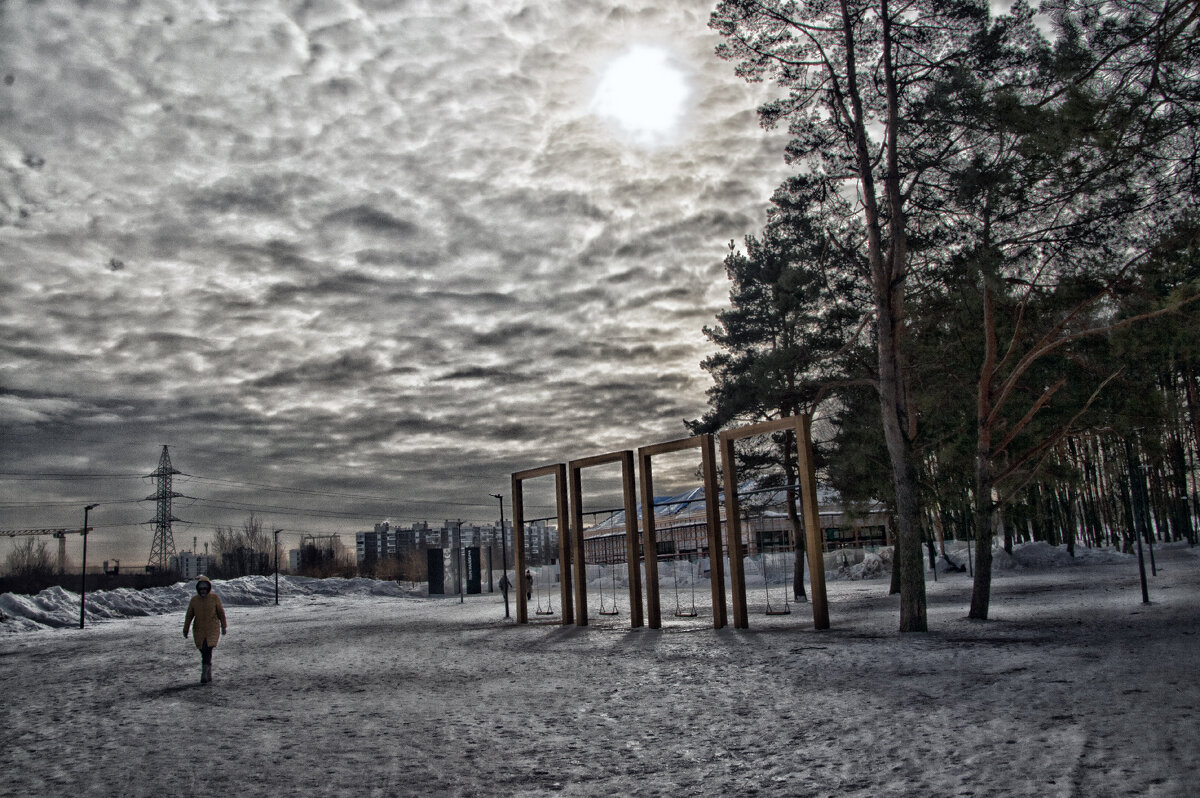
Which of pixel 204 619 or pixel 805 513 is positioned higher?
pixel 805 513

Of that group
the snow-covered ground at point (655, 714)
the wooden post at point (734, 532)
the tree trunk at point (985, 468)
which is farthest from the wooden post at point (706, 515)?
the tree trunk at point (985, 468)

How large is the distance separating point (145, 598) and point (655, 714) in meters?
43.5

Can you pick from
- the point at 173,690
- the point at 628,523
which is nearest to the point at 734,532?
the point at 628,523

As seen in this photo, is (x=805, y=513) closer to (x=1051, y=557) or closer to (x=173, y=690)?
(x=173, y=690)

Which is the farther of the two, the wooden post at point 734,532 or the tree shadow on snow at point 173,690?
the wooden post at point 734,532

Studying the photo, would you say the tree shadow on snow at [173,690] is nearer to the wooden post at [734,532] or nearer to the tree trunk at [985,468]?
the wooden post at [734,532]

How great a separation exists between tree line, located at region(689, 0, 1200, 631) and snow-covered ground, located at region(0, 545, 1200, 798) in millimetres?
3831

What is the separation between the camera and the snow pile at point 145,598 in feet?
109

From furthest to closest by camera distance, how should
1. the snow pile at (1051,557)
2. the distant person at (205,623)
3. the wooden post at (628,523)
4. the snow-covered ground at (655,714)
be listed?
the snow pile at (1051,557), the wooden post at (628,523), the distant person at (205,623), the snow-covered ground at (655,714)

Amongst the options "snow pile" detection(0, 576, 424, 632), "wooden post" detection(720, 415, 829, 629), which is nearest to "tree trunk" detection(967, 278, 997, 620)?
"wooden post" detection(720, 415, 829, 629)

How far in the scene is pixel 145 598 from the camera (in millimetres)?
43812

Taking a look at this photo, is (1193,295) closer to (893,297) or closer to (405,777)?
(893,297)

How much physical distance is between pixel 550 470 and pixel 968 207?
499 inches

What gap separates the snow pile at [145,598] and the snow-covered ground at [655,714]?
55.6 ft
